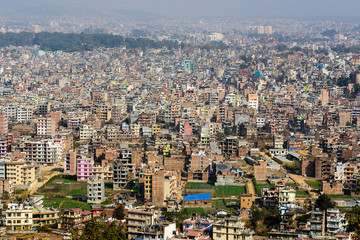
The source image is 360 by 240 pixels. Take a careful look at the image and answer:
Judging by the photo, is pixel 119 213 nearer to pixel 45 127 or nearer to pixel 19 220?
pixel 19 220

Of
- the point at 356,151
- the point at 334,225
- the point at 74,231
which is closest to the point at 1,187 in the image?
the point at 74,231

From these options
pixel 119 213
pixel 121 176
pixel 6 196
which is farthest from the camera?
pixel 121 176

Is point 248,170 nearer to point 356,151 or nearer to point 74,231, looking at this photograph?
point 356,151

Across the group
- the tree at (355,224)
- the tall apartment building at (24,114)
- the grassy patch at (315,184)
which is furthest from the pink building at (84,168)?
the tall apartment building at (24,114)

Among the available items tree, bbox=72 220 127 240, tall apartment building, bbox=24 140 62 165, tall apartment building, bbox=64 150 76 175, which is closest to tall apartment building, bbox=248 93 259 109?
tall apartment building, bbox=24 140 62 165

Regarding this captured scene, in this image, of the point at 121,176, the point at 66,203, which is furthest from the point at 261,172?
the point at 66,203
